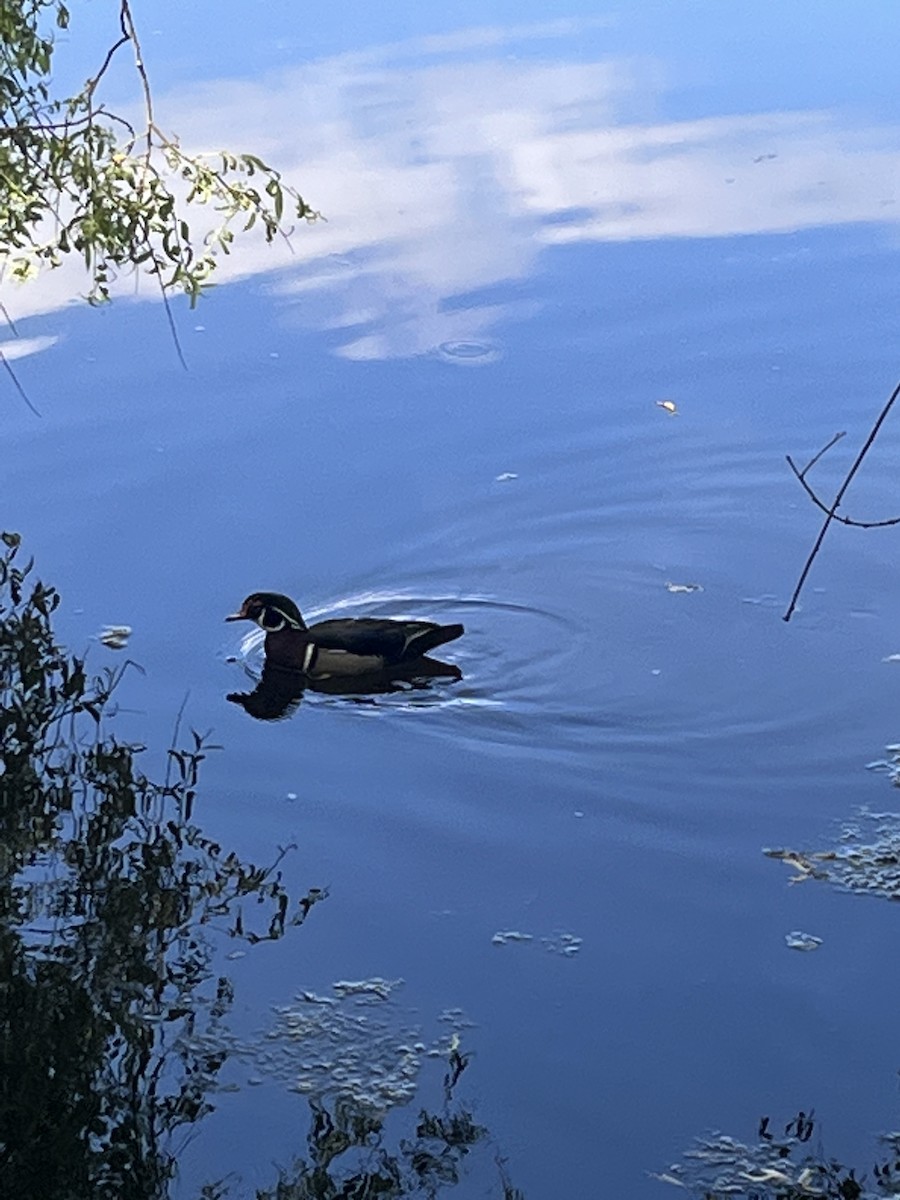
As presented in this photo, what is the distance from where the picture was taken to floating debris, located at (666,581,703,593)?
877 cm

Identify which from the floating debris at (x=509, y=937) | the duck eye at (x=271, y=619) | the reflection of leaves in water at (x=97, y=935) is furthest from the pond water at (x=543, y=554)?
the duck eye at (x=271, y=619)

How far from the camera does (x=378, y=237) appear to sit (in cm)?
1349

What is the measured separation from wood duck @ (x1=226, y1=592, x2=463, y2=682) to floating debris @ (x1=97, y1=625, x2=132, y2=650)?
0.57 metres

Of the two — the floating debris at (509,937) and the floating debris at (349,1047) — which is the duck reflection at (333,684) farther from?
the floating debris at (349,1047)

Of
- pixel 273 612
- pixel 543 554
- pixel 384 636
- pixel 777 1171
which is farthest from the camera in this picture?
pixel 543 554

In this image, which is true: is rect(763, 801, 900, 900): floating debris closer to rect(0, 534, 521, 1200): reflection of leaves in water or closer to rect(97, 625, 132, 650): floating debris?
rect(0, 534, 521, 1200): reflection of leaves in water

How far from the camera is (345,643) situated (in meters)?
8.26

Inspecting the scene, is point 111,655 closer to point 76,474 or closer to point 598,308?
point 76,474

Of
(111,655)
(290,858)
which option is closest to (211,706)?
(111,655)

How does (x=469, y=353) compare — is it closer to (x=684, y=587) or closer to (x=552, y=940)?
(x=684, y=587)

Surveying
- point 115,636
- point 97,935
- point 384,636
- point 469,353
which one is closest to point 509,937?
point 97,935

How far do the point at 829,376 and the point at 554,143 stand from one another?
16.6 feet

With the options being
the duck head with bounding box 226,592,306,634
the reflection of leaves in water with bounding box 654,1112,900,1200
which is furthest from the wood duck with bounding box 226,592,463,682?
the reflection of leaves in water with bounding box 654,1112,900,1200

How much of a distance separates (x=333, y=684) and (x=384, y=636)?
290mm
